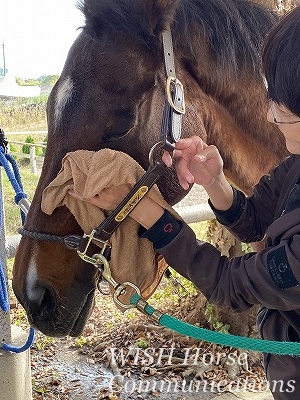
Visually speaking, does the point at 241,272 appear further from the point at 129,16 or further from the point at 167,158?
the point at 129,16

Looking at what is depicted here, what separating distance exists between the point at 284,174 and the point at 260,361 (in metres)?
2.31

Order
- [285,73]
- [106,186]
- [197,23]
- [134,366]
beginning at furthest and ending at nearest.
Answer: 1. [134,366]
2. [197,23]
3. [106,186]
4. [285,73]

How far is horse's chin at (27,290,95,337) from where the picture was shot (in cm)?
160

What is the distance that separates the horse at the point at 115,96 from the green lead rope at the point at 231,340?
0.34 m

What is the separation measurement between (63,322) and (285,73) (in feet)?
3.51

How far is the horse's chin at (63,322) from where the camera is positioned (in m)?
1.60

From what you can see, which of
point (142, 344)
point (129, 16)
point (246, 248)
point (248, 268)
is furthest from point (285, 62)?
point (142, 344)

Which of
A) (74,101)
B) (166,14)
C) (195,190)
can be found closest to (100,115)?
(74,101)

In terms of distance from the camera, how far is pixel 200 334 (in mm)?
1287

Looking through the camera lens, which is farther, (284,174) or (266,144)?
(266,144)

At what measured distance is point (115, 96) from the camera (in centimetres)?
161

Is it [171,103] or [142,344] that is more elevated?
[171,103]

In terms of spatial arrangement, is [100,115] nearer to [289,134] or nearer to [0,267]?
[289,134]

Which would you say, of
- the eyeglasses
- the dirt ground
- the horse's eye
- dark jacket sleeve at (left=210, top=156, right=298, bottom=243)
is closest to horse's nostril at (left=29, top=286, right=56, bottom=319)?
the horse's eye
